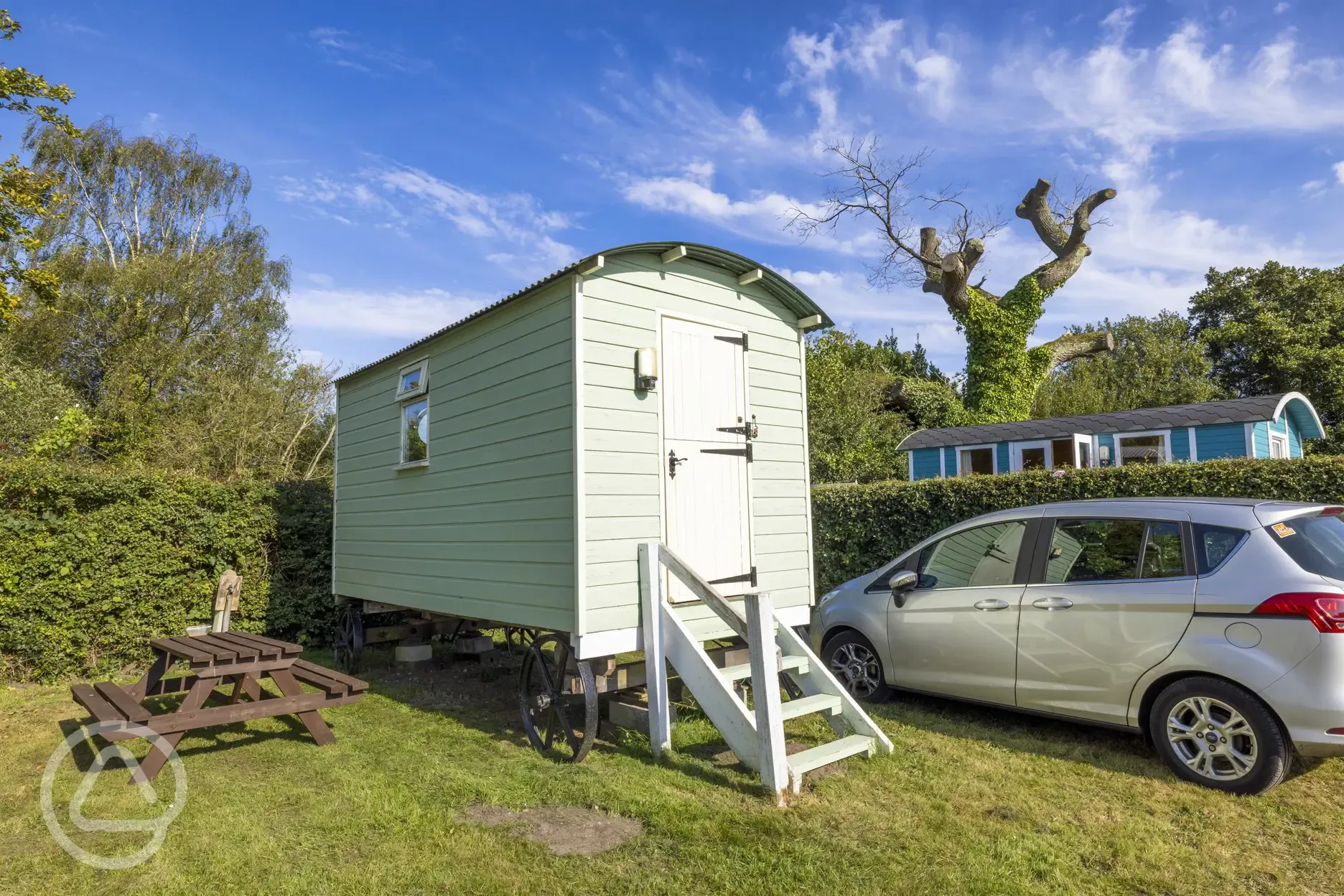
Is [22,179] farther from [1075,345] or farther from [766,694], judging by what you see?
[1075,345]

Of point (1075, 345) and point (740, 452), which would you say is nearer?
point (740, 452)

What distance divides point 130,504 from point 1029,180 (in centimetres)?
2092

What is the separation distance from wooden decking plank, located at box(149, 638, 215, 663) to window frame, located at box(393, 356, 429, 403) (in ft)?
8.57

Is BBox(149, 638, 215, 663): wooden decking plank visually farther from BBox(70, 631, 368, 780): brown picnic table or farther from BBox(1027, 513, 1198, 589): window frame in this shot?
BBox(1027, 513, 1198, 589): window frame

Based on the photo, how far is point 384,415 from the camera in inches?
294

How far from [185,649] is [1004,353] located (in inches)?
780

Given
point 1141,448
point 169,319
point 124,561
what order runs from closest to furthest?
point 124,561
point 1141,448
point 169,319

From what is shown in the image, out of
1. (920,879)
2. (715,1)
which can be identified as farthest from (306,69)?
(920,879)

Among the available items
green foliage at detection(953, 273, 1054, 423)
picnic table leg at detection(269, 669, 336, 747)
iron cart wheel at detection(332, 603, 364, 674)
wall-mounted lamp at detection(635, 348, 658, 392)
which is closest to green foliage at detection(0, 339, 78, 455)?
iron cart wheel at detection(332, 603, 364, 674)

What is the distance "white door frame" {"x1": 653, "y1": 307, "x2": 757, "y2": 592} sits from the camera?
5.13 m

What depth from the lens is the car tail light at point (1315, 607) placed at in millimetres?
3525

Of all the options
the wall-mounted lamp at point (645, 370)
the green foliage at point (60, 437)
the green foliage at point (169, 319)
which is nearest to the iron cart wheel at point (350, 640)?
the wall-mounted lamp at point (645, 370)

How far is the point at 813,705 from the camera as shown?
175 inches

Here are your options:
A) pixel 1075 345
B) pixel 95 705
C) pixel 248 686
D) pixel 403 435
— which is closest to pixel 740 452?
pixel 403 435
